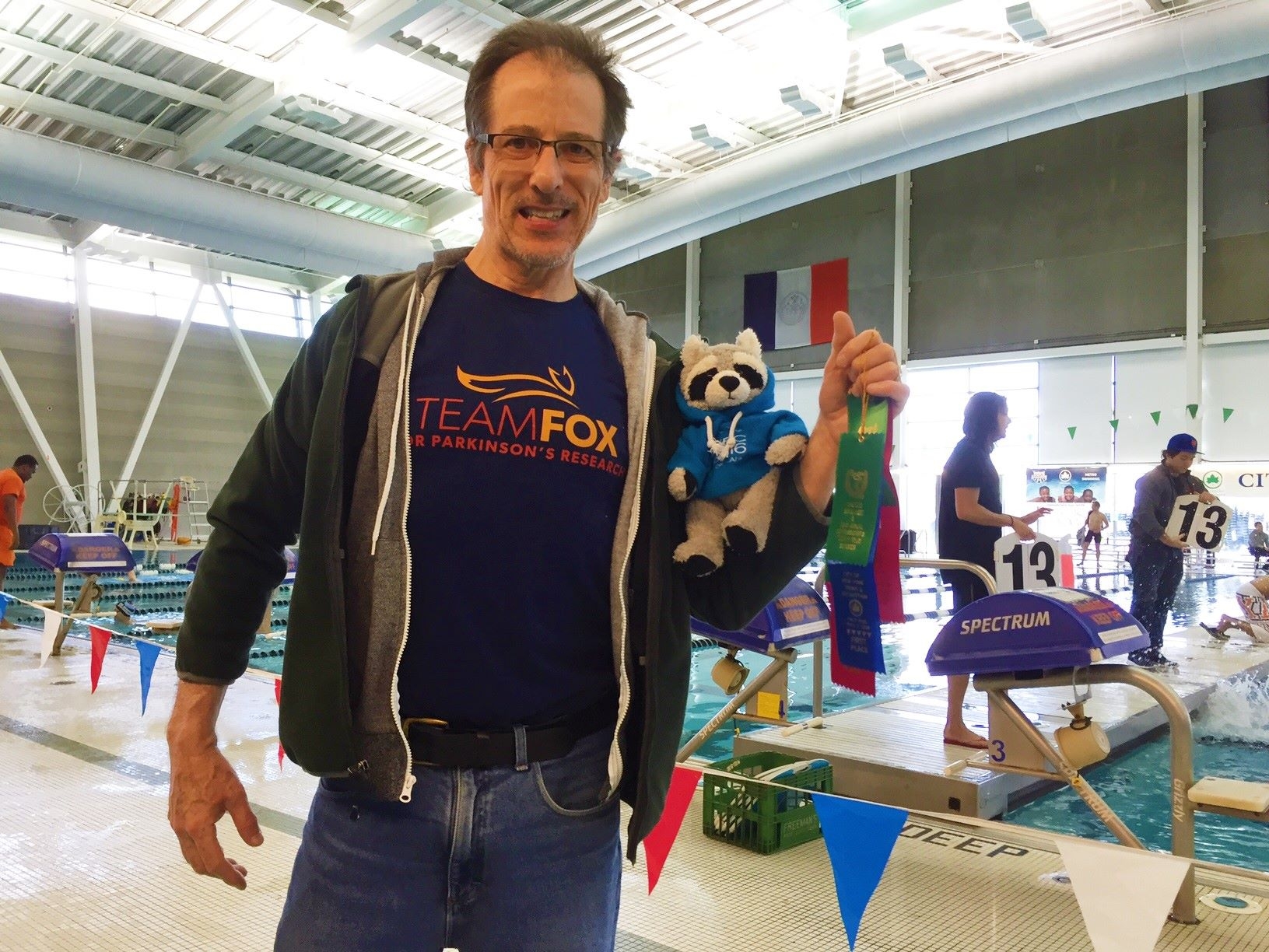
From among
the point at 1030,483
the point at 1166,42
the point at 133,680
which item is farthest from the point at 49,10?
the point at 1030,483

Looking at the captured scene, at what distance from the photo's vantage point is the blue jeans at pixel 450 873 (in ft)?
3.66

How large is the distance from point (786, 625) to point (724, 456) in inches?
85.8

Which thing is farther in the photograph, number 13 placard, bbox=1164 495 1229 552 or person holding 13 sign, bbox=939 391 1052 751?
number 13 placard, bbox=1164 495 1229 552

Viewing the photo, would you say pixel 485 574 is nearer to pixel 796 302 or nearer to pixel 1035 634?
pixel 1035 634

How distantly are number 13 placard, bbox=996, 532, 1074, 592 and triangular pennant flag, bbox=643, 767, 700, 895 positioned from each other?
2.20m

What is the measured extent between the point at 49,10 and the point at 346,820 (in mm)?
11613

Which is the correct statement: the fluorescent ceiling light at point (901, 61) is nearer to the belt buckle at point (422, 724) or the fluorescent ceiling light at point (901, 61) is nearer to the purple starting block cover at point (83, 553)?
the purple starting block cover at point (83, 553)

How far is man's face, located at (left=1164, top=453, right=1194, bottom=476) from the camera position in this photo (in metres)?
6.27

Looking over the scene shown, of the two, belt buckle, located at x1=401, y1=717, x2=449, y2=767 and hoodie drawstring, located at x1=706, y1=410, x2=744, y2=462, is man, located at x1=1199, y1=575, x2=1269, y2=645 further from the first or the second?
belt buckle, located at x1=401, y1=717, x2=449, y2=767

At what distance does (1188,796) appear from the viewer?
7.36 feet

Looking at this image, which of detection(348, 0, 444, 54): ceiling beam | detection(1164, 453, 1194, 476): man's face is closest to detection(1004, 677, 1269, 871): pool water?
detection(1164, 453, 1194, 476): man's face

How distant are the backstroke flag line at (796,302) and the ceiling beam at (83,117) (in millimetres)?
11441

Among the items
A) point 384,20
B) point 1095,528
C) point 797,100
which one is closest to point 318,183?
point 384,20

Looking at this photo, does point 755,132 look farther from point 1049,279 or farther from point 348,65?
point 1049,279
